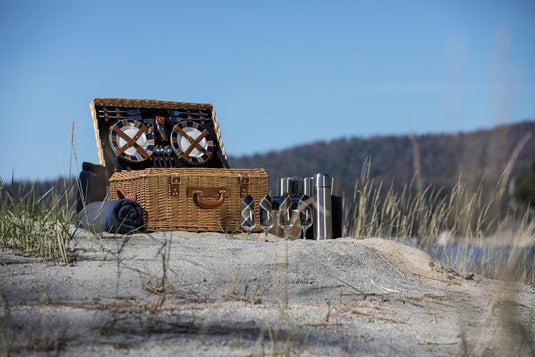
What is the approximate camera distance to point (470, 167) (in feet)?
3.76

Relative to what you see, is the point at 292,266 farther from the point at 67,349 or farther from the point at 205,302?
the point at 67,349

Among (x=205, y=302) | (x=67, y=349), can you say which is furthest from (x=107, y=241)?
(x=67, y=349)

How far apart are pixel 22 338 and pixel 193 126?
3.90 m

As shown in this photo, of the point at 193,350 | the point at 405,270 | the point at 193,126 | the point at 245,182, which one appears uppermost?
the point at 193,126

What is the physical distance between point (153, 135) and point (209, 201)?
1224 mm

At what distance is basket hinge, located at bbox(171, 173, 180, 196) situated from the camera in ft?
13.6

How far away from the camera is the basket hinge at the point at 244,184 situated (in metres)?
4.36

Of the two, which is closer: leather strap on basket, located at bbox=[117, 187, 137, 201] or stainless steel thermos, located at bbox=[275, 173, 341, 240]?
stainless steel thermos, located at bbox=[275, 173, 341, 240]

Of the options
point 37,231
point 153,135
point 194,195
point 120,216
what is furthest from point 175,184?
point 37,231

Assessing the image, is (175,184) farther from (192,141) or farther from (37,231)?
(37,231)

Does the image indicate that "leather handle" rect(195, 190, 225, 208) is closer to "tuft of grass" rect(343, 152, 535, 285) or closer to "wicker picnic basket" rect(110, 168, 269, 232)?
"wicker picnic basket" rect(110, 168, 269, 232)

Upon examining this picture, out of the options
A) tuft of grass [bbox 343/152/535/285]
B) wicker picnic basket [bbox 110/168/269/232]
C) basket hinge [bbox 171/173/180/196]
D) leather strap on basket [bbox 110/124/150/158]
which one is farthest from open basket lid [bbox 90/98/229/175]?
tuft of grass [bbox 343/152/535/285]

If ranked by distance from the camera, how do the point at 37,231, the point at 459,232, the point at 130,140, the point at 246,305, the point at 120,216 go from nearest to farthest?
the point at 246,305 → the point at 37,231 → the point at 120,216 → the point at 459,232 → the point at 130,140

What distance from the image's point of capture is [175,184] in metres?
4.16
